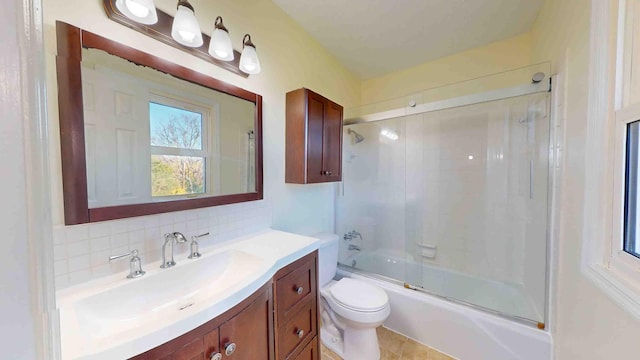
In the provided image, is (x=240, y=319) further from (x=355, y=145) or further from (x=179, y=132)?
(x=355, y=145)

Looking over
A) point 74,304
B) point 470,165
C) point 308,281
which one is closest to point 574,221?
point 470,165

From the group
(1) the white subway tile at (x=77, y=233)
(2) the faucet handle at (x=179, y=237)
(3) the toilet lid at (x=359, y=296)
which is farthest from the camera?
(3) the toilet lid at (x=359, y=296)

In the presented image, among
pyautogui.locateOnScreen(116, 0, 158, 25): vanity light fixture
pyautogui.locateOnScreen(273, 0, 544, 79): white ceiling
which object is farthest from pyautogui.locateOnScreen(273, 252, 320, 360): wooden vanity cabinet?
pyautogui.locateOnScreen(273, 0, 544, 79): white ceiling

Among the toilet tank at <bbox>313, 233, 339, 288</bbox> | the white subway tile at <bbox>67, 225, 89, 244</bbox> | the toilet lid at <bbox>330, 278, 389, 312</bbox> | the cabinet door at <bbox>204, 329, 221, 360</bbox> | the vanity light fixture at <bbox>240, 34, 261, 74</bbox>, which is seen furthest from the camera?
the toilet tank at <bbox>313, 233, 339, 288</bbox>

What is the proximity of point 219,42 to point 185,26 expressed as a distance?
18 cm

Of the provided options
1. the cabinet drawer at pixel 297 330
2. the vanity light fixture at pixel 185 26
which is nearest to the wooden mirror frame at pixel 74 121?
the vanity light fixture at pixel 185 26

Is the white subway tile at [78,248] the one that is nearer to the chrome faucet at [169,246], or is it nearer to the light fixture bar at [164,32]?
the chrome faucet at [169,246]

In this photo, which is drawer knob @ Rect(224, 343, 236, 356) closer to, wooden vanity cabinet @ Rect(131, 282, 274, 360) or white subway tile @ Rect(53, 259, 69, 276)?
wooden vanity cabinet @ Rect(131, 282, 274, 360)

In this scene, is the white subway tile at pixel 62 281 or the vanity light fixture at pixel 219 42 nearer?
the white subway tile at pixel 62 281

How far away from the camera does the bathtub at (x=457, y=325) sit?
1.43 metres

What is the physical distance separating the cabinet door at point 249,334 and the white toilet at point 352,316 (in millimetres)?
662

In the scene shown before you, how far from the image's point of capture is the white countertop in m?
0.60

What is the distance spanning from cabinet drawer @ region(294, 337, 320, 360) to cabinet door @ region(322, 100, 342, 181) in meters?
1.10

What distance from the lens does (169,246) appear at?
109cm
